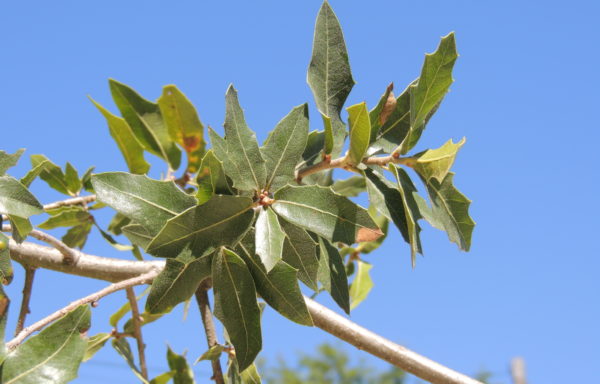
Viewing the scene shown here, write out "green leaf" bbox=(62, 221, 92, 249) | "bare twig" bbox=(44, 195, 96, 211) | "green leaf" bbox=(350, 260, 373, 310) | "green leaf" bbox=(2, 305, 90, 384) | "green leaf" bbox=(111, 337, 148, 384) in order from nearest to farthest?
1. "green leaf" bbox=(2, 305, 90, 384)
2. "green leaf" bbox=(111, 337, 148, 384)
3. "bare twig" bbox=(44, 195, 96, 211)
4. "green leaf" bbox=(62, 221, 92, 249)
5. "green leaf" bbox=(350, 260, 373, 310)

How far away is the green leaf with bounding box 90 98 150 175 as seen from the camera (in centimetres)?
201

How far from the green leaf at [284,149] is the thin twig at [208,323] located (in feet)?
1.84

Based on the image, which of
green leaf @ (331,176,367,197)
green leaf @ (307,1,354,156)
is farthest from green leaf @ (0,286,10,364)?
green leaf @ (331,176,367,197)

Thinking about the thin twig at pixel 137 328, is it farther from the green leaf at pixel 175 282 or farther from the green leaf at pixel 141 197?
the green leaf at pixel 141 197

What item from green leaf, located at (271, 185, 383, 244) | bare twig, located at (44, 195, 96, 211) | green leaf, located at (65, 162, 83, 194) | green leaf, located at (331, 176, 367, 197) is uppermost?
green leaf, located at (331, 176, 367, 197)

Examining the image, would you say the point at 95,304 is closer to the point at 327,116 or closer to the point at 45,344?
the point at 45,344

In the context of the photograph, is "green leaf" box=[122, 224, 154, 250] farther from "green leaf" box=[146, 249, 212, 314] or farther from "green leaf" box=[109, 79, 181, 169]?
"green leaf" box=[109, 79, 181, 169]

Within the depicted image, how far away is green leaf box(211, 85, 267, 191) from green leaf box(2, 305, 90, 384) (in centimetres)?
38

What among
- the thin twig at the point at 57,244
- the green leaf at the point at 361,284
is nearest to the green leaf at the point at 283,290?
the thin twig at the point at 57,244

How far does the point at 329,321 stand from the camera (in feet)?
6.05

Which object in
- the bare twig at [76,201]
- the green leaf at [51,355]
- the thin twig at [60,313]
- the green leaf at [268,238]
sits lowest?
the green leaf at [51,355]

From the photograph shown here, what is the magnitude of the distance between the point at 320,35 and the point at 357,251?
1.25m

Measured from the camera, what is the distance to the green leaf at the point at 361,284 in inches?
102

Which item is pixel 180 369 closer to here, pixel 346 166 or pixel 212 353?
pixel 212 353
